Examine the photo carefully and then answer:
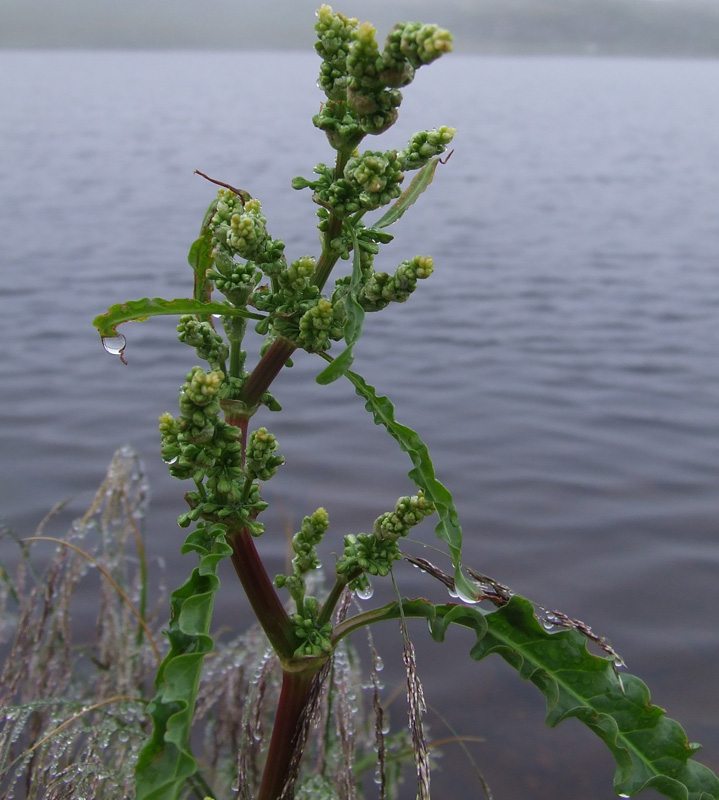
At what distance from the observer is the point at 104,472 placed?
6484 millimetres

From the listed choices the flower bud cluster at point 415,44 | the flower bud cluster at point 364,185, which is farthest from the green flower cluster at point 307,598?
the flower bud cluster at point 415,44

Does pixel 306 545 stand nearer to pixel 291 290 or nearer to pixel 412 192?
pixel 291 290

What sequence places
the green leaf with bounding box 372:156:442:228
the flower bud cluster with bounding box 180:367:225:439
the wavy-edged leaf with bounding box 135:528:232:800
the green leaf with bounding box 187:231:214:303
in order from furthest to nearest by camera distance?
the green leaf with bounding box 187:231:214:303 < the green leaf with bounding box 372:156:442:228 < the flower bud cluster with bounding box 180:367:225:439 < the wavy-edged leaf with bounding box 135:528:232:800

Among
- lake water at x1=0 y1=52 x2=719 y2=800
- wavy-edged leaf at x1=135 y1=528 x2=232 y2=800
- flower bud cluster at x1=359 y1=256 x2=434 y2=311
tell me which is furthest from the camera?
lake water at x1=0 y1=52 x2=719 y2=800

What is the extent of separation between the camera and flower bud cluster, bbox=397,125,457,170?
5.44 feet

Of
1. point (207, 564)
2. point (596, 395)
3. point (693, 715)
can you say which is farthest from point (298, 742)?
point (596, 395)

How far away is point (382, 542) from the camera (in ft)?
6.14

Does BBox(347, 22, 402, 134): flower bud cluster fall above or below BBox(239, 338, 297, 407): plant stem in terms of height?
above

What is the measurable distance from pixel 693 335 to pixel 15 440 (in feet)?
22.6

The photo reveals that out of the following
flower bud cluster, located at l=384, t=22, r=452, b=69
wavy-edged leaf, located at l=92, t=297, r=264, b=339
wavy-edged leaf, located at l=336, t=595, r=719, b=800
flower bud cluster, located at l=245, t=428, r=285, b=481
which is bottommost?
wavy-edged leaf, located at l=336, t=595, r=719, b=800

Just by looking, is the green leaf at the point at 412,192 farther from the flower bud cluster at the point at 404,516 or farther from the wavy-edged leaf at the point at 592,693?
the wavy-edged leaf at the point at 592,693

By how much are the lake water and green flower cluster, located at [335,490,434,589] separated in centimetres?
244

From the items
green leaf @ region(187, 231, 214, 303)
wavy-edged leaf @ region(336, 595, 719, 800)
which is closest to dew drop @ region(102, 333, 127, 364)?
green leaf @ region(187, 231, 214, 303)

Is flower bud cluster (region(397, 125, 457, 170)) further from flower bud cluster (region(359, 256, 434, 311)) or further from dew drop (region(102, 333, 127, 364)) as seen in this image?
dew drop (region(102, 333, 127, 364))
